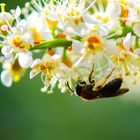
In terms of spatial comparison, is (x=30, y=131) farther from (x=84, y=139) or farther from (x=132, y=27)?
(x=132, y=27)

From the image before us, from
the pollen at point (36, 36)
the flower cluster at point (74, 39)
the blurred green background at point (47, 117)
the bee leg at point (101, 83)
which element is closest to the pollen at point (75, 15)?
the flower cluster at point (74, 39)

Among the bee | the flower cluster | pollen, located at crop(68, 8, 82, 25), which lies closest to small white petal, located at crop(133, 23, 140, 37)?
the flower cluster

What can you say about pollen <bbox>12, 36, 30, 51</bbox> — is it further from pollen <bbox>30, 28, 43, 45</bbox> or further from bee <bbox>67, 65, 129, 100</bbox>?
bee <bbox>67, 65, 129, 100</bbox>

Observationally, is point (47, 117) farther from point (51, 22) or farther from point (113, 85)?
point (51, 22)

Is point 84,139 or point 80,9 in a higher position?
point 80,9

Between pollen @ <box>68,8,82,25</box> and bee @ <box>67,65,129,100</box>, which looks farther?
bee @ <box>67,65,129,100</box>

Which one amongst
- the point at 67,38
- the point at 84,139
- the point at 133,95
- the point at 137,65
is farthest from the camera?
the point at 84,139

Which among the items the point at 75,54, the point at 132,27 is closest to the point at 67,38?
the point at 75,54
